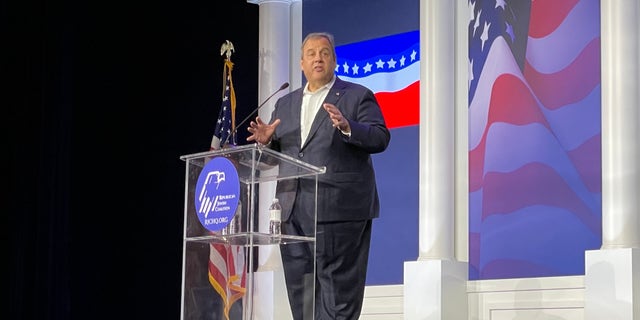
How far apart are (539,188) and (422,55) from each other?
3.18ft

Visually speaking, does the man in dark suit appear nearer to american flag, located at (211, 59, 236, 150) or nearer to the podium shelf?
the podium shelf

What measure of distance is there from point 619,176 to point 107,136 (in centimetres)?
335

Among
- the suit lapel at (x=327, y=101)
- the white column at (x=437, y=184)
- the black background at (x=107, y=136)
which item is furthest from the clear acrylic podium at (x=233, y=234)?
the black background at (x=107, y=136)

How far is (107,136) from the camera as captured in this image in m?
6.78

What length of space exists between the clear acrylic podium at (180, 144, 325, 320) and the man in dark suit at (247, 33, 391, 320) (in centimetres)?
6

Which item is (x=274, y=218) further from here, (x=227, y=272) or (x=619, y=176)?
(x=619, y=176)

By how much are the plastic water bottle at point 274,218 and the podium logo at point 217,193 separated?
0.57 ft

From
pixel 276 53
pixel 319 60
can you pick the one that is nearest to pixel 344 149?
pixel 319 60

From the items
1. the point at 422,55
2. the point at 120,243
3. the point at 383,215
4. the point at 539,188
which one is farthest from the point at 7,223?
the point at 539,188

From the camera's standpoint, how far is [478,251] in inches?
227

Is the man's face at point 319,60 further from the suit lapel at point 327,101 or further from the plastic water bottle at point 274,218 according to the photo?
the plastic water bottle at point 274,218

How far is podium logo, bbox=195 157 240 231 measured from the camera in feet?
13.4

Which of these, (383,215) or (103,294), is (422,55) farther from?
(103,294)

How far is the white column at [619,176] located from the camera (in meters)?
4.71
